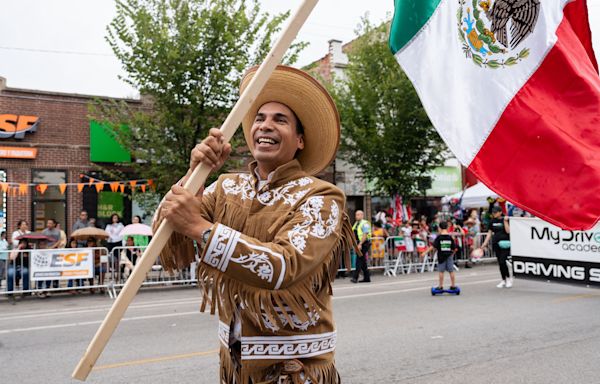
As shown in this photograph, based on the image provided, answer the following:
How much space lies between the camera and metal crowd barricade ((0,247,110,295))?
1170 centimetres

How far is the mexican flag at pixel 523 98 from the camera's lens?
2.60 m

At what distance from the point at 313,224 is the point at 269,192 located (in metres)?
0.33

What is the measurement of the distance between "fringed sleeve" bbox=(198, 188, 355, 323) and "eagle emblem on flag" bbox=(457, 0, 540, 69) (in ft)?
4.07

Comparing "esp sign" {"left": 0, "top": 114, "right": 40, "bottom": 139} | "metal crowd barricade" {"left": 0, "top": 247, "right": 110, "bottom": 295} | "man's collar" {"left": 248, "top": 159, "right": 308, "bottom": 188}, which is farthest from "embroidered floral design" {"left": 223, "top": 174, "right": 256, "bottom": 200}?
"esp sign" {"left": 0, "top": 114, "right": 40, "bottom": 139}

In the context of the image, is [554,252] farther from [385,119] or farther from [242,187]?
[385,119]

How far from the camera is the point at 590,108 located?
8.79 ft

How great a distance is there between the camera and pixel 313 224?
2.09 m

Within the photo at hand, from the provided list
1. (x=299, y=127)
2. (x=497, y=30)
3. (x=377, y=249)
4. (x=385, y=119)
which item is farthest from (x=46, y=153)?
(x=497, y=30)

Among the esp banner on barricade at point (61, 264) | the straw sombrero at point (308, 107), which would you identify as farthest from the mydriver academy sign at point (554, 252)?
the esp banner on barricade at point (61, 264)

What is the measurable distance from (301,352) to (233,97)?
47.9 ft

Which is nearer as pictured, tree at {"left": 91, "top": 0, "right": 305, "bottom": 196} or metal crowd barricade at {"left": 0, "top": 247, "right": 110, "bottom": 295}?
metal crowd barricade at {"left": 0, "top": 247, "right": 110, "bottom": 295}

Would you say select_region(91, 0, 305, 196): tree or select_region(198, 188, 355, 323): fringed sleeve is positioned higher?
select_region(91, 0, 305, 196): tree

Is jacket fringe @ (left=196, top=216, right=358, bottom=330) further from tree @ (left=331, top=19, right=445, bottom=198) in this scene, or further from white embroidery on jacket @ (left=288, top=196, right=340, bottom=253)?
tree @ (left=331, top=19, right=445, bottom=198)

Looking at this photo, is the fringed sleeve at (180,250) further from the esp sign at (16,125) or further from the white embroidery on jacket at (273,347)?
the esp sign at (16,125)
